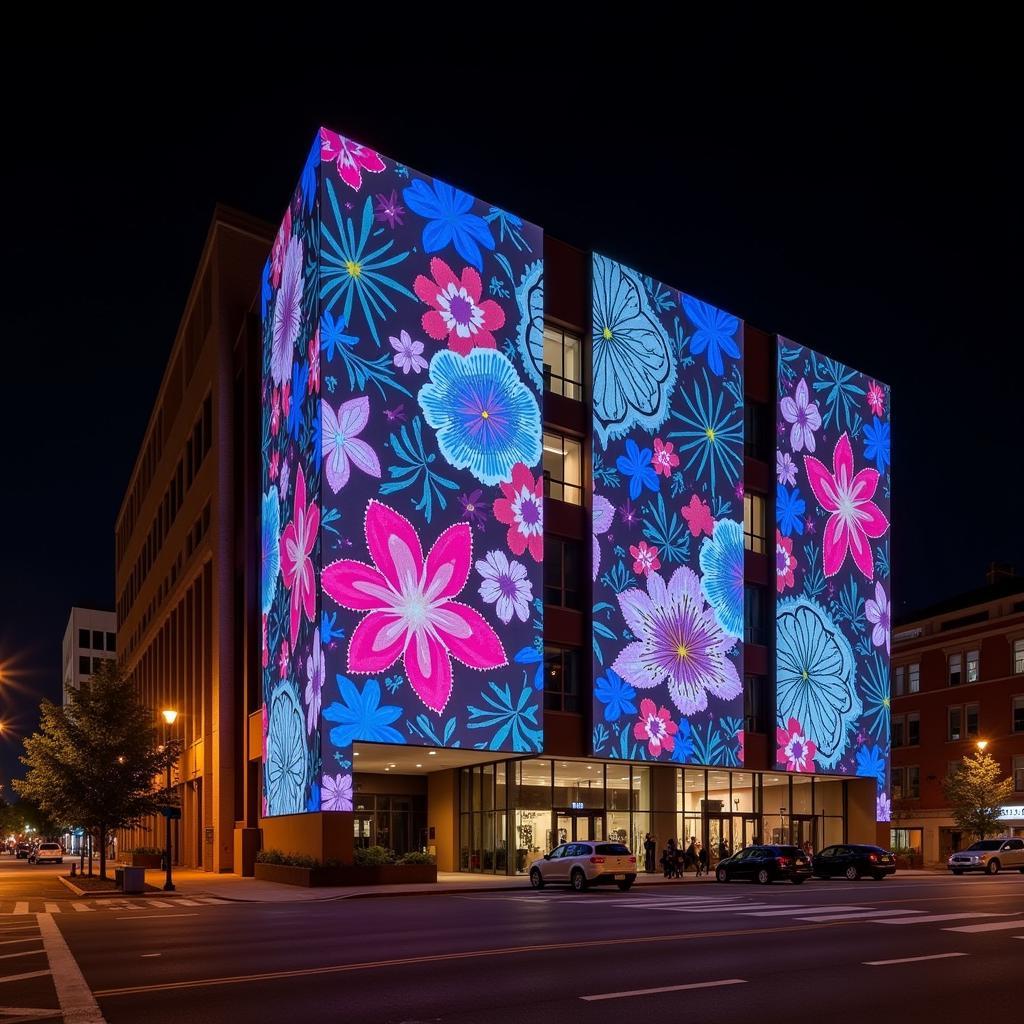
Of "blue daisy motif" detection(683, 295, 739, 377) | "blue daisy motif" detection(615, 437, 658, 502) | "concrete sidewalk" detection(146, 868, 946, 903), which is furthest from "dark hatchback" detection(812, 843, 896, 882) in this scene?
"blue daisy motif" detection(683, 295, 739, 377)

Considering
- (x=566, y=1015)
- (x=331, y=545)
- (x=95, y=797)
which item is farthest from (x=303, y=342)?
(x=566, y=1015)

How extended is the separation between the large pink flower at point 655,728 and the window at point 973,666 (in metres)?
36.5

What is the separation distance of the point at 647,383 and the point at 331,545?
17638 millimetres

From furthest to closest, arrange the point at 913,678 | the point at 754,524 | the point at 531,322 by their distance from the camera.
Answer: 1. the point at 913,678
2. the point at 754,524
3. the point at 531,322

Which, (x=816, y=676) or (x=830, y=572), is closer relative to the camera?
(x=816, y=676)

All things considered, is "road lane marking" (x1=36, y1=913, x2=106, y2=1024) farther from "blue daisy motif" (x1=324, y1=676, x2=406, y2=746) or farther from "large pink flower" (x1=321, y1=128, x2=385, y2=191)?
"large pink flower" (x1=321, y1=128, x2=385, y2=191)

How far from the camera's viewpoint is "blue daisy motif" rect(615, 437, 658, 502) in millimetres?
49906

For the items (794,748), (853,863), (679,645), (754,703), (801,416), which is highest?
(801,416)

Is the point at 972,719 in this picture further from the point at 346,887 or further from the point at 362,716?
the point at 346,887

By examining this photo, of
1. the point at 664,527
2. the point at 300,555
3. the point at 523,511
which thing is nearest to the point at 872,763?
the point at 664,527

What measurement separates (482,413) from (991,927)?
28369mm

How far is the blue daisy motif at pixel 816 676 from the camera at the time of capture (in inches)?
2190

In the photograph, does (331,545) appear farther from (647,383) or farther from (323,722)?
(647,383)

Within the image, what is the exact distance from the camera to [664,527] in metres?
50.9
